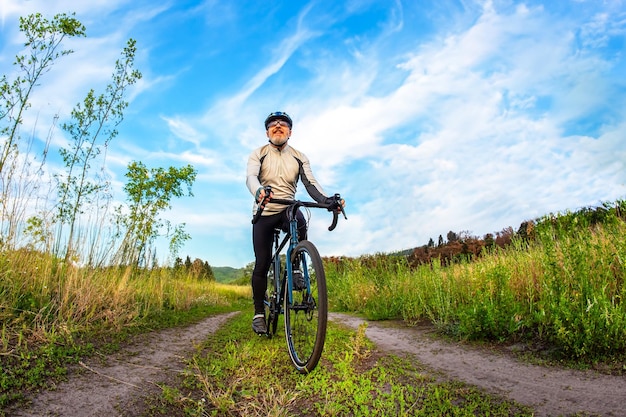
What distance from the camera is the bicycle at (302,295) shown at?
3857 mm

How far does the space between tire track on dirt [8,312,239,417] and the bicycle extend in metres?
1.19

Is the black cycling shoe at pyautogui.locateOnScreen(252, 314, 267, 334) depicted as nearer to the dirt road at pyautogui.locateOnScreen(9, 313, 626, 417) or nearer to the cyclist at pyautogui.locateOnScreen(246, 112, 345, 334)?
the cyclist at pyautogui.locateOnScreen(246, 112, 345, 334)

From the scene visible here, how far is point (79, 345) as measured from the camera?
453cm

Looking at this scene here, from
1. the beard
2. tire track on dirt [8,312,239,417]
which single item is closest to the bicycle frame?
the beard

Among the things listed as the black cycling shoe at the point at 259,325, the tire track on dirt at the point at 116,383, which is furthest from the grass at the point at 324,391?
the black cycling shoe at the point at 259,325

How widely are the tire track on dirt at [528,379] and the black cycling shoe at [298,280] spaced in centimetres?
147

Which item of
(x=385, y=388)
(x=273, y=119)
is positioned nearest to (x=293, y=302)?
(x=385, y=388)

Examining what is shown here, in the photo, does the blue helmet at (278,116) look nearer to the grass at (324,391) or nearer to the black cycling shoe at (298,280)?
the black cycling shoe at (298,280)

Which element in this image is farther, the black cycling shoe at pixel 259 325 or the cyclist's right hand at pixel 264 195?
the black cycling shoe at pixel 259 325

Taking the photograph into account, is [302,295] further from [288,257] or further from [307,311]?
[288,257]

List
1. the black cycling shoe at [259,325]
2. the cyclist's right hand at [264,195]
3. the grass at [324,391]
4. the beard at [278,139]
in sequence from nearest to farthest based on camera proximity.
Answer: the grass at [324,391] < the cyclist's right hand at [264,195] < the beard at [278,139] < the black cycling shoe at [259,325]

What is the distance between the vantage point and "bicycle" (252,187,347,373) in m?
3.86

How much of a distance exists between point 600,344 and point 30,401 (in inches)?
199

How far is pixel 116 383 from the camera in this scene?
3.79m
